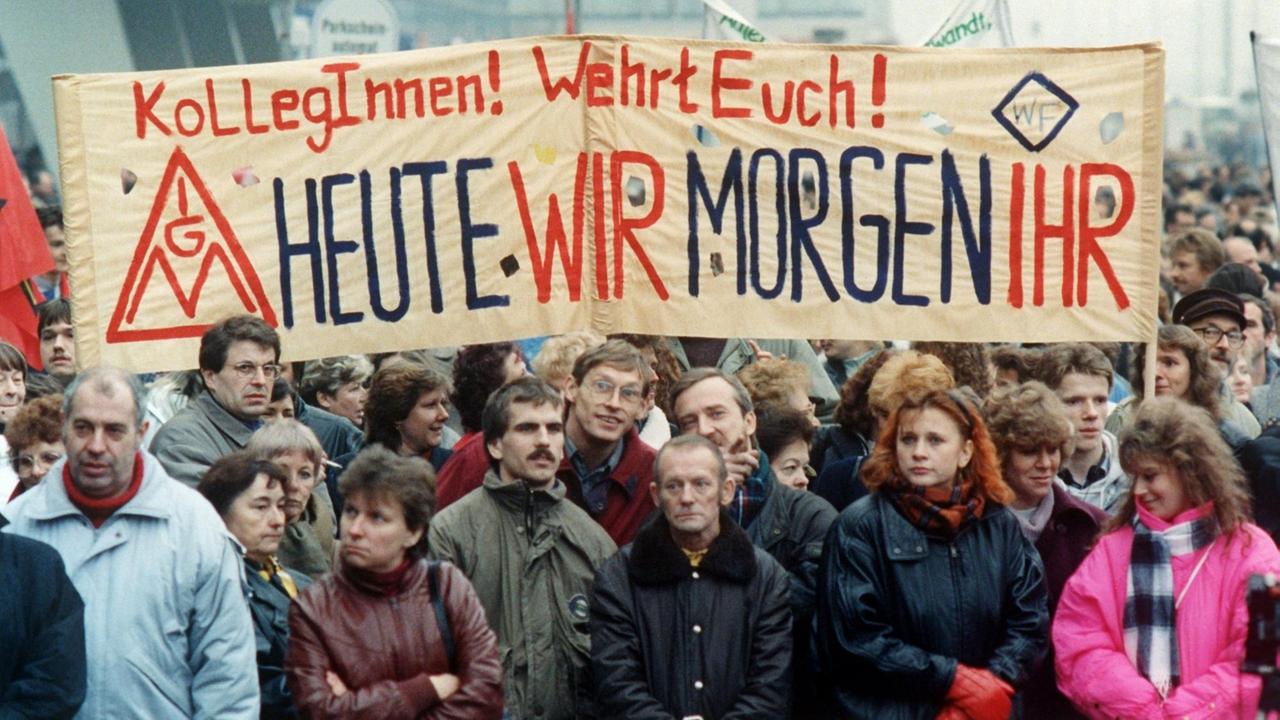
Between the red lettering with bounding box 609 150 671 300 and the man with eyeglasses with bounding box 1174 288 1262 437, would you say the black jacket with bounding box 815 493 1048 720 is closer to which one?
the red lettering with bounding box 609 150 671 300

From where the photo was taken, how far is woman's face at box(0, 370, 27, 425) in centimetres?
810

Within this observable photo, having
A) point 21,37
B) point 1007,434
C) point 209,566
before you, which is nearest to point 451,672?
point 209,566

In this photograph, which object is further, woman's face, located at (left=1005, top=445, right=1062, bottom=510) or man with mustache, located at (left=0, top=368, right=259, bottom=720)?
woman's face, located at (left=1005, top=445, right=1062, bottom=510)

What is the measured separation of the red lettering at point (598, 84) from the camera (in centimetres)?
762

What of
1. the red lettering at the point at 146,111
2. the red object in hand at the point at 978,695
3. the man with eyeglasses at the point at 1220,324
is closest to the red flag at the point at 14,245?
the red lettering at the point at 146,111

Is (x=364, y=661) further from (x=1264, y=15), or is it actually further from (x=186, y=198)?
(x=1264, y=15)

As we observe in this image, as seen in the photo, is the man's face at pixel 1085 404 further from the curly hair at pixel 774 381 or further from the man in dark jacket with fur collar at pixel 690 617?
the man in dark jacket with fur collar at pixel 690 617

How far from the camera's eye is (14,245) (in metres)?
8.25

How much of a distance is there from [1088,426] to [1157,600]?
1.40m

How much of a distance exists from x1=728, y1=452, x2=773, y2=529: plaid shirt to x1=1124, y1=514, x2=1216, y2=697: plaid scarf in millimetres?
1217

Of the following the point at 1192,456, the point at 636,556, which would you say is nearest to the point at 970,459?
the point at 1192,456

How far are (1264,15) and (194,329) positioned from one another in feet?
173

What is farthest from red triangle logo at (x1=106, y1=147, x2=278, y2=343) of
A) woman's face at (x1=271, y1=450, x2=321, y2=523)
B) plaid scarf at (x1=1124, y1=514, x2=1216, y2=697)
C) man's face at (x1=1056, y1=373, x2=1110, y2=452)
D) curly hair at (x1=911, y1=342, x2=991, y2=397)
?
plaid scarf at (x1=1124, y1=514, x2=1216, y2=697)

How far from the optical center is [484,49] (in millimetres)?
7539
